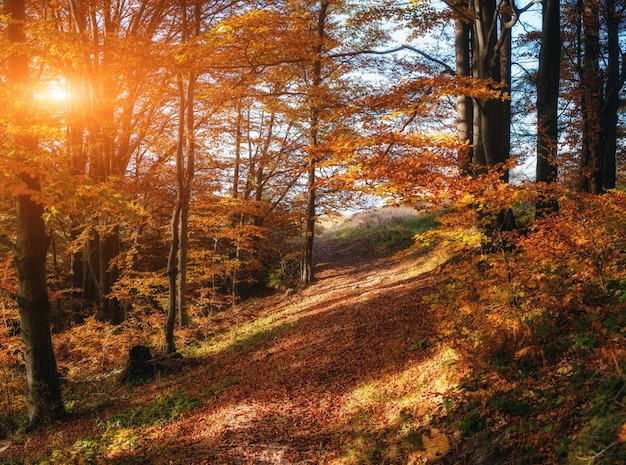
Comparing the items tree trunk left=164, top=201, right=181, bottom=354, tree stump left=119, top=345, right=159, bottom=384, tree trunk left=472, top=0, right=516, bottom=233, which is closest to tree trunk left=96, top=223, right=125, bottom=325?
tree trunk left=164, top=201, right=181, bottom=354

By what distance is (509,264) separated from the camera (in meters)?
6.03

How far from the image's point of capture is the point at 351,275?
1788 cm

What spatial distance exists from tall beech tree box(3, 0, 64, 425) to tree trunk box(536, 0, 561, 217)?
406 inches

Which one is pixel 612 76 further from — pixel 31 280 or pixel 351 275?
pixel 31 280

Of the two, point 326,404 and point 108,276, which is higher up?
point 108,276

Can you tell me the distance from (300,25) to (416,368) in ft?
29.4

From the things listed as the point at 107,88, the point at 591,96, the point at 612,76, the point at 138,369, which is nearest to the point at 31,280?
the point at 138,369

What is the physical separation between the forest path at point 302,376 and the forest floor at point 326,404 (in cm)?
3

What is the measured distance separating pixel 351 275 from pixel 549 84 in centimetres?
1089

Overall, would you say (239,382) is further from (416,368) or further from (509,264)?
(509,264)

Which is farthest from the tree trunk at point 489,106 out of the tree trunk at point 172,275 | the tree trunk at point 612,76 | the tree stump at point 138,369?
the tree stump at point 138,369

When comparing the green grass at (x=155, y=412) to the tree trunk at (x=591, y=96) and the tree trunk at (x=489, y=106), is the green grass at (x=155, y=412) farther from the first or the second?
the tree trunk at (x=591, y=96)

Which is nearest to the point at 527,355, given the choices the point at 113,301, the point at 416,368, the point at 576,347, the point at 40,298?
the point at 576,347

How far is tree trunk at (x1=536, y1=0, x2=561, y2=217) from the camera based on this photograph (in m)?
8.64
